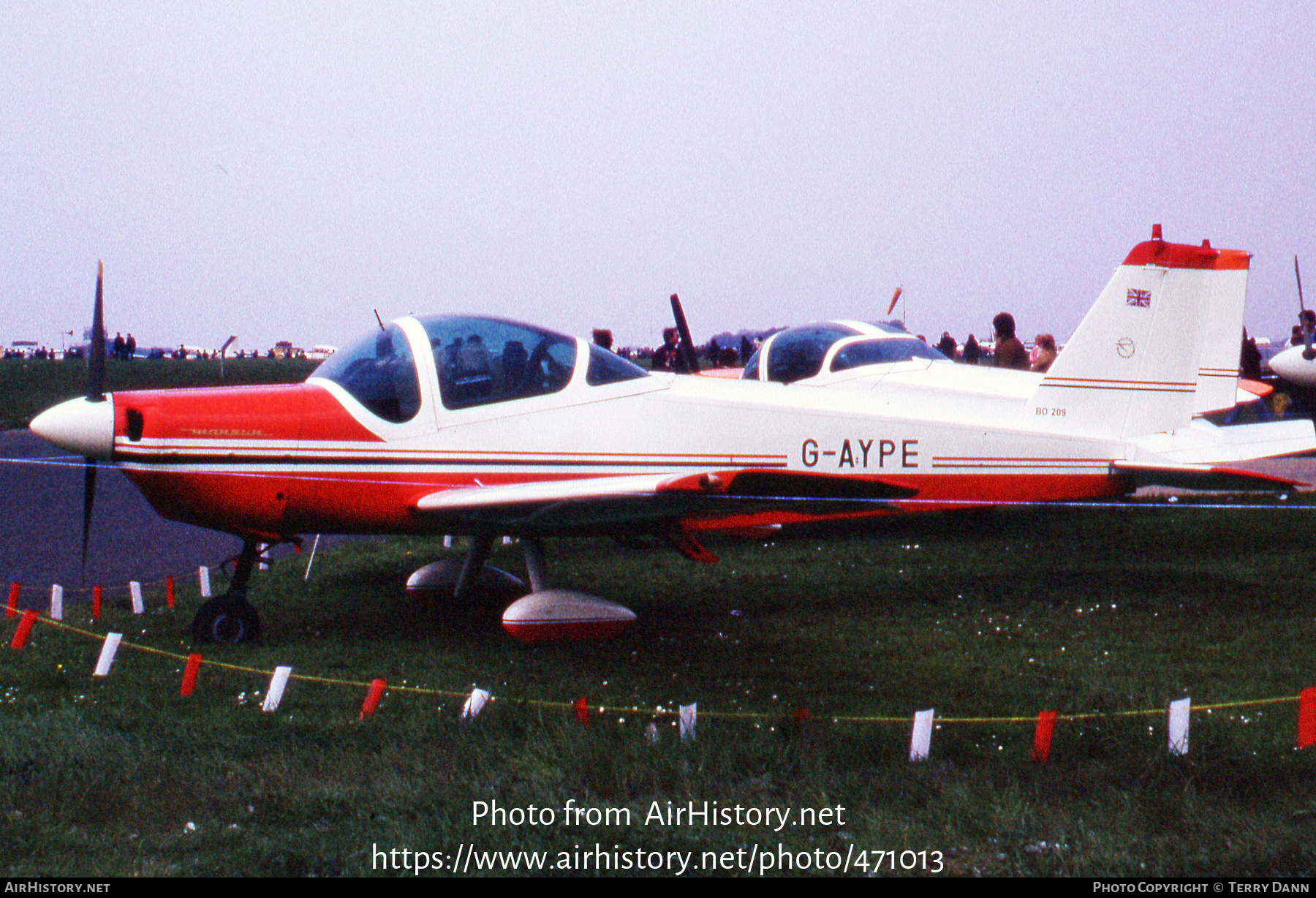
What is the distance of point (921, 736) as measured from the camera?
403 centimetres

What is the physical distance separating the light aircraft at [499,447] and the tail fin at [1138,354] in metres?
0.45

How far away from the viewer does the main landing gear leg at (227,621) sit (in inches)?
247

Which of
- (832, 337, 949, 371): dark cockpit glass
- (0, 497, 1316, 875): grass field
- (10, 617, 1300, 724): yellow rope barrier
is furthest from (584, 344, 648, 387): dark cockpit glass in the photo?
(832, 337, 949, 371): dark cockpit glass

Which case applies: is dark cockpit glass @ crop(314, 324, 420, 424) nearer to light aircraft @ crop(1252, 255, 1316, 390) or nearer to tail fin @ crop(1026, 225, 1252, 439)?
tail fin @ crop(1026, 225, 1252, 439)

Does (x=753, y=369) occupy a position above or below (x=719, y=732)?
above

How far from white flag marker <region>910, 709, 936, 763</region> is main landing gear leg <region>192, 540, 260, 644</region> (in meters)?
4.00

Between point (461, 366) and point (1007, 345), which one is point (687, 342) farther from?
point (461, 366)

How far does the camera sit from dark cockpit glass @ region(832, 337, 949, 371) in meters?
10.1

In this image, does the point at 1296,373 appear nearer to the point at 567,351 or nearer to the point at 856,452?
the point at 856,452

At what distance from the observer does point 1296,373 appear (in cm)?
1154

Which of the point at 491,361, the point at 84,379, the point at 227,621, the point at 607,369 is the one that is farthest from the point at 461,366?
the point at 84,379

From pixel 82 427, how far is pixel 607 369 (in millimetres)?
2905

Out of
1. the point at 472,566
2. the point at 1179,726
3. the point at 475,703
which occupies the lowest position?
the point at 472,566
